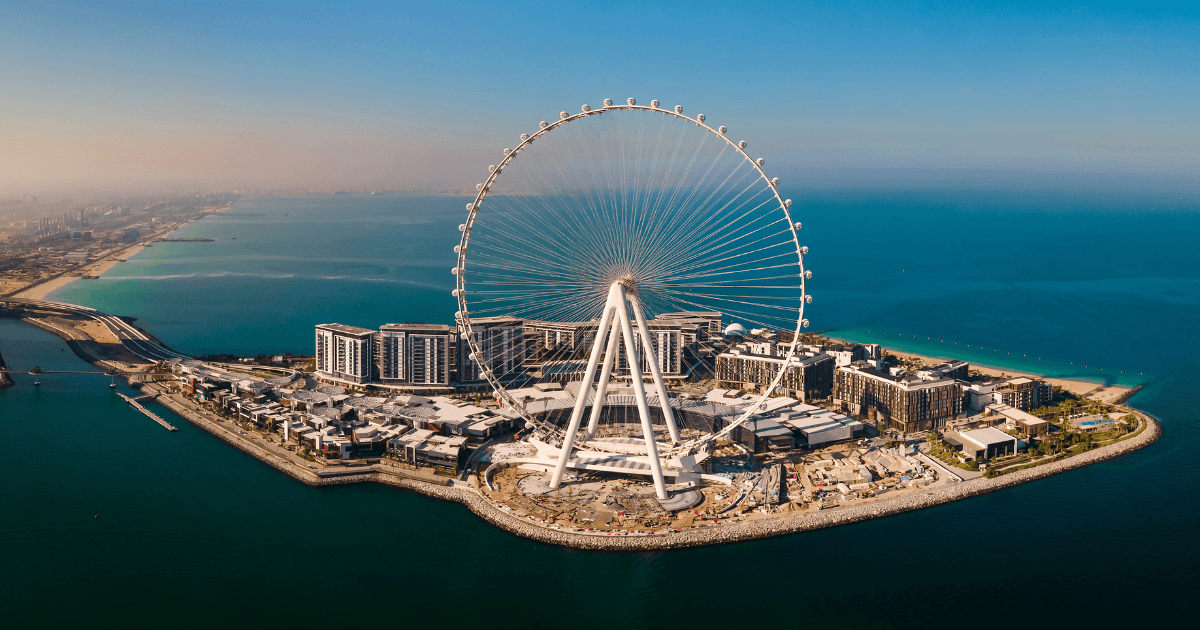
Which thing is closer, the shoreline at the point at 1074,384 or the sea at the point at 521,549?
the sea at the point at 521,549

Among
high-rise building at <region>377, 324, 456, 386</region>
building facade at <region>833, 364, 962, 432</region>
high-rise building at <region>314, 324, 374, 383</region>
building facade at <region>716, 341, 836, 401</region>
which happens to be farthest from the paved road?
building facade at <region>833, 364, 962, 432</region>

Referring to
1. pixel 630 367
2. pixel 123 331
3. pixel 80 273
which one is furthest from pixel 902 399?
pixel 80 273

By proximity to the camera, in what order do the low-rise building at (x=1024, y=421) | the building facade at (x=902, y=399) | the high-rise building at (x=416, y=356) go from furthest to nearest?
the high-rise building at (x=416, y=356), the building facade at (x=902, y=399), the low-rise building at (x=1024, y=421)

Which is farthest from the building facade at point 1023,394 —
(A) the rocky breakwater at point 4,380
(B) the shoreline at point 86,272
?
(B) the shoreline at point 86,272

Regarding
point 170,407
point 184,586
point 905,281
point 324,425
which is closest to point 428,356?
point 324,425

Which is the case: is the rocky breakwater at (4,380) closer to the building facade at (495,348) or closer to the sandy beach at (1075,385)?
the building facade at (495,348)

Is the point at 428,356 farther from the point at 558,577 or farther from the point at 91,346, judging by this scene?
the point at 91,346
